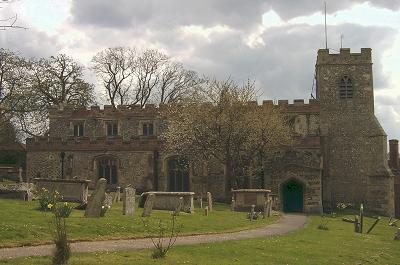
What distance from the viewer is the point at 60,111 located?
44.4m

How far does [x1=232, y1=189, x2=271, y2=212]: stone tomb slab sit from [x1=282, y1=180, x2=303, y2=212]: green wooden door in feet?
24.9

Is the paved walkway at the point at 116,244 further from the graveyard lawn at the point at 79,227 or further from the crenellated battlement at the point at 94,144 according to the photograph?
the crenellated battlement at the point at 94,144

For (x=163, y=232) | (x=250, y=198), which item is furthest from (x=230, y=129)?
(x=163, y=232)

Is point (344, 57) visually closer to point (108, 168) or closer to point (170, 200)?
point (108, 168)

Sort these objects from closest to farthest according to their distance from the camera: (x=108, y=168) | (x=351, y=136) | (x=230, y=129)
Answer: (x=230, y=129) → (x=351, y=136) → (x=108, y=168)

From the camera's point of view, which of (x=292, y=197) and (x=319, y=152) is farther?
(x=319, y=152)

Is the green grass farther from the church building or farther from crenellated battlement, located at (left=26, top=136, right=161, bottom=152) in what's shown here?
crenellated battlement, located at (left=26, top=136, right=161, bottom=152)

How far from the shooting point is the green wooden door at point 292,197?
1428 inches

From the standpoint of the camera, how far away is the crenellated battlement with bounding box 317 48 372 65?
136 ft

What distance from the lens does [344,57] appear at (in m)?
41.5

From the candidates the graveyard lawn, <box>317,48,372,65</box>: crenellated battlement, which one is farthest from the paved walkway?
<box>317,48,372,65</box>: crenellated battlement

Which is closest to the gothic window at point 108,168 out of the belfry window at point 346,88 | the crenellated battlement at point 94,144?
the crenellated battlement at point 94,144

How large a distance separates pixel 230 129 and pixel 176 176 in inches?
318

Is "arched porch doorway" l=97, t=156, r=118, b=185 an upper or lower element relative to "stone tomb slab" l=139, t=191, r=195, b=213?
upper
